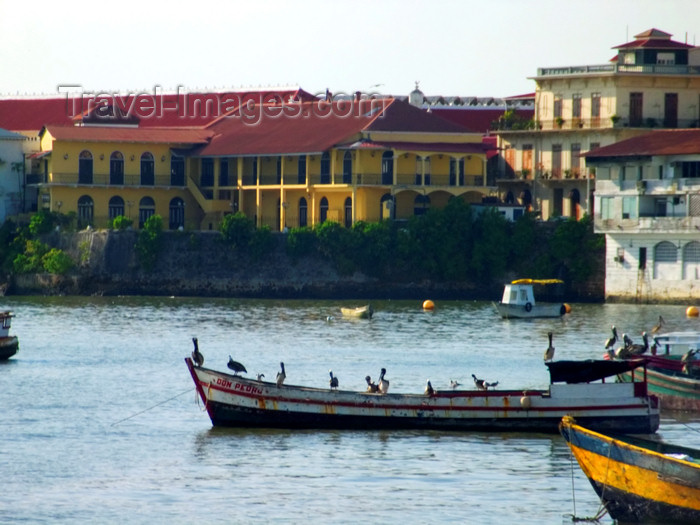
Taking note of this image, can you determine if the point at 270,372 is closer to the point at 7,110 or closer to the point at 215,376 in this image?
the point at 215,376

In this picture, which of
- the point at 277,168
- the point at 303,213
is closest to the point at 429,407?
the point at 303,213

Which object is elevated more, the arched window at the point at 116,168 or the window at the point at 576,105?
the window at the point at 576,105

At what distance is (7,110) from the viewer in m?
120

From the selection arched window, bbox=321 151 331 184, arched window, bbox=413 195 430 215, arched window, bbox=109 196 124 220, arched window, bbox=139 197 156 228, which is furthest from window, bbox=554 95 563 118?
arched window, bbox=109 196 124 220

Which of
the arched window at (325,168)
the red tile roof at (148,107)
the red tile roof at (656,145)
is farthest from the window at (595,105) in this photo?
the red tile roof at (148,107)

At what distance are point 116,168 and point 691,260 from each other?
119ft

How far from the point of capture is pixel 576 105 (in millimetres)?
101875

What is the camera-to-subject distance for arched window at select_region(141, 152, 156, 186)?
105 metres

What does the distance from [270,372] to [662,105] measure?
165 feet

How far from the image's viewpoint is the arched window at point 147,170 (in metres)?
105

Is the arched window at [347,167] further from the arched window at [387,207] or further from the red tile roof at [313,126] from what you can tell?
the arched window at [387,207]

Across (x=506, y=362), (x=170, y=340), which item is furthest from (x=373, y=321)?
(x=506, y=362)

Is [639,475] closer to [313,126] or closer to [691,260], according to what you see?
[691,260]

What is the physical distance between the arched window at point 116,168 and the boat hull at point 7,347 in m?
45.5
